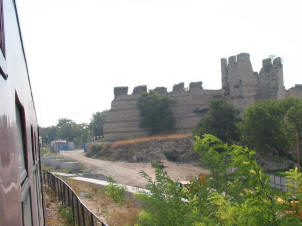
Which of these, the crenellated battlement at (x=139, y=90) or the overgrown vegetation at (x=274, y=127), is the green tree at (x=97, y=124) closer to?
the crenellated battlement at (x=139, y=90)

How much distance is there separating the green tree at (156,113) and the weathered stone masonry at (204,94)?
97 cm

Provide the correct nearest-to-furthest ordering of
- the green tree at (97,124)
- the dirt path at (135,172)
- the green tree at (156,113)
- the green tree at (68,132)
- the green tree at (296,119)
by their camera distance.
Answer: the dirt path at (135,172), the green tree at (296,119), the green tree at (156,113), the green tree at (97,124), the green tree at (68,132)

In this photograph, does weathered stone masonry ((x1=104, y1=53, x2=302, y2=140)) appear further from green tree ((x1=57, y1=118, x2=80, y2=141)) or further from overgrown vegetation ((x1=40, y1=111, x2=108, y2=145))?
green tree ((x1=57, y1=118, x2=80, y2=141))

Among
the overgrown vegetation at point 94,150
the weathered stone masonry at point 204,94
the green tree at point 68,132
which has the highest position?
the weathered stone masonry at point 204,94

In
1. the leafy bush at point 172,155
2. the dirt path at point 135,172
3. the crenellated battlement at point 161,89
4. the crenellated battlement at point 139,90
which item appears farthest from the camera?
the crenellated battlement at point 139,90

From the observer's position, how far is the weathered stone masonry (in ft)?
115

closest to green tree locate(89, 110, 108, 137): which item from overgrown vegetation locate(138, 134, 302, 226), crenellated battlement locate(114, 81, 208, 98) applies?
crenellated battlement locate(114, 81, 208, 98)

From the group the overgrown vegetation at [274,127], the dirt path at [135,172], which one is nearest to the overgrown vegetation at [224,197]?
the dirt path at [135,172]

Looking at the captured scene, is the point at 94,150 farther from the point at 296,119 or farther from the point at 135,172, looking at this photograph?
the point at 296,119

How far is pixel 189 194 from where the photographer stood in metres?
2.46

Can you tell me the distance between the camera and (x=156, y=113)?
38719mm

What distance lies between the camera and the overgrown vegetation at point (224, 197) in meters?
1.81

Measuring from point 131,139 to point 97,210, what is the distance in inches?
1134

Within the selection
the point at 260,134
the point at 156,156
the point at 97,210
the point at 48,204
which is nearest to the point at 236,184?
the point at 97,210
